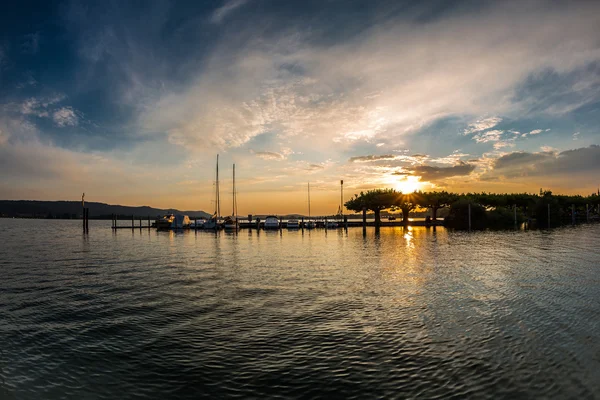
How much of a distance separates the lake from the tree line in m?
69.5

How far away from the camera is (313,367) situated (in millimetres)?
9359

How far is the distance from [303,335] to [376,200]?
84.7 meters

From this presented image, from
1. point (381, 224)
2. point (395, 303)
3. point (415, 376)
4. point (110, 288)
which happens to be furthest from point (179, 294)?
point (381, 224)

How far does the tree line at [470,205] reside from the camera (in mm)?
88562

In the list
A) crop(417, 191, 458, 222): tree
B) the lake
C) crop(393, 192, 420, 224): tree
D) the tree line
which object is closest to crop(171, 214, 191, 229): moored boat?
the tree line

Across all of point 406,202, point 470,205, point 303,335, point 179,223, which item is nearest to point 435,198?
point 406,202

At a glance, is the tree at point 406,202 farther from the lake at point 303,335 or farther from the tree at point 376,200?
the lake at point 303,335

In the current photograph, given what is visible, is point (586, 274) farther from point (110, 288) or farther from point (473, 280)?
point (110, 288)

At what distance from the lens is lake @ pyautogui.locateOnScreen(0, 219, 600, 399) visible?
8508 millimetres

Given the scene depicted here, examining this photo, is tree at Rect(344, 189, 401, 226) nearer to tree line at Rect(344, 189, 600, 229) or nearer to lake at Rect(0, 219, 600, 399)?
tree line at Rect(344, 189, 600, 229)

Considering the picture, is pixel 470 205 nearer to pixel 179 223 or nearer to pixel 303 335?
pixel 179 223

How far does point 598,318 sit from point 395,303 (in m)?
7.03

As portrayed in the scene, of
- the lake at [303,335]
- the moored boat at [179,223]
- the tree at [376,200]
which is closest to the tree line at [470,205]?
the tree at [376,200]

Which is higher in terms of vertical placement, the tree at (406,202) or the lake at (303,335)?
the tree at (406,202)
